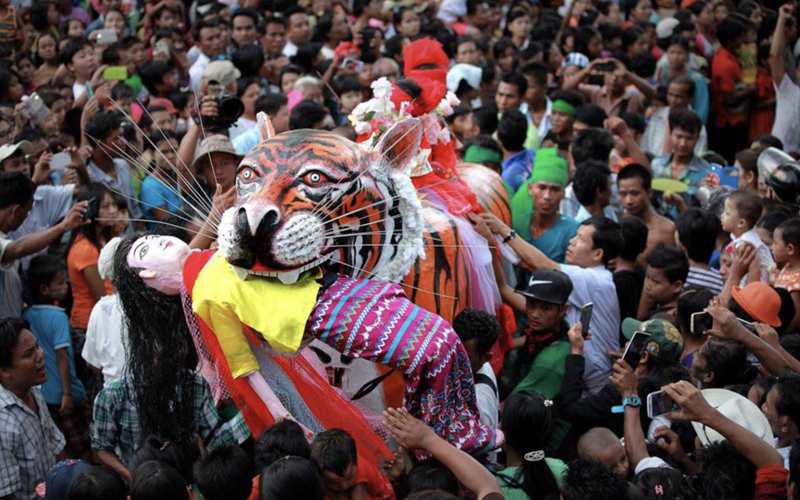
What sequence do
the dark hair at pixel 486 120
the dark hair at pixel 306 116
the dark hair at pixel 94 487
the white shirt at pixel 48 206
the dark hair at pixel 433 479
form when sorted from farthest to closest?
1. the dark hair at pixel 486 120
2. the dark hair at pixel 306 116
3. the white shirt at pixel 48 206
4. the dark hair at pixel 433 479
5. the dark hair at pixel 94 487

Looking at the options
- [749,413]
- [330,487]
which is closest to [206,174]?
[330,487]

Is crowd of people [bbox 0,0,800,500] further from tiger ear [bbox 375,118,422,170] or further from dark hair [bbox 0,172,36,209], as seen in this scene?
tiger ear [bbox 375,118,422,170]

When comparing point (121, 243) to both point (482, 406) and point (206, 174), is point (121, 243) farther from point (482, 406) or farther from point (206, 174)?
point (206, 174)

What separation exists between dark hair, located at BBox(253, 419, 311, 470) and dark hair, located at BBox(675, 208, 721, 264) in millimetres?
3280

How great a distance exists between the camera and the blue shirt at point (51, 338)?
5.55m

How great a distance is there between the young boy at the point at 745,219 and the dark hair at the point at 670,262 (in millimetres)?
506

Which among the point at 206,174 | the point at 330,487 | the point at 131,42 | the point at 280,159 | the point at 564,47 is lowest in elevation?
the point at 564,47

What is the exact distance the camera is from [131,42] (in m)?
9.72

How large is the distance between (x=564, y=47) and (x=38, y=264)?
7952 millimetres

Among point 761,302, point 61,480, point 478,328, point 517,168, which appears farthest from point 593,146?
point 61,480

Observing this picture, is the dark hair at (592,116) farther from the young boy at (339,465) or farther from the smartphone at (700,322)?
the young boy at (339,465)

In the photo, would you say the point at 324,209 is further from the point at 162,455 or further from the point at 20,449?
the point at 20,449

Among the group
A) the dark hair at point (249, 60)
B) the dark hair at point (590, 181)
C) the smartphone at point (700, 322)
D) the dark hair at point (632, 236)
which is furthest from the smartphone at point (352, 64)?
the smartphone at point (700, 322)

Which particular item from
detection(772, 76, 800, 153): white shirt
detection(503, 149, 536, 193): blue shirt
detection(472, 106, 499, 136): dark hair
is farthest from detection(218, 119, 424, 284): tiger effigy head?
detection(772, 76, 800, 153): white shirt
